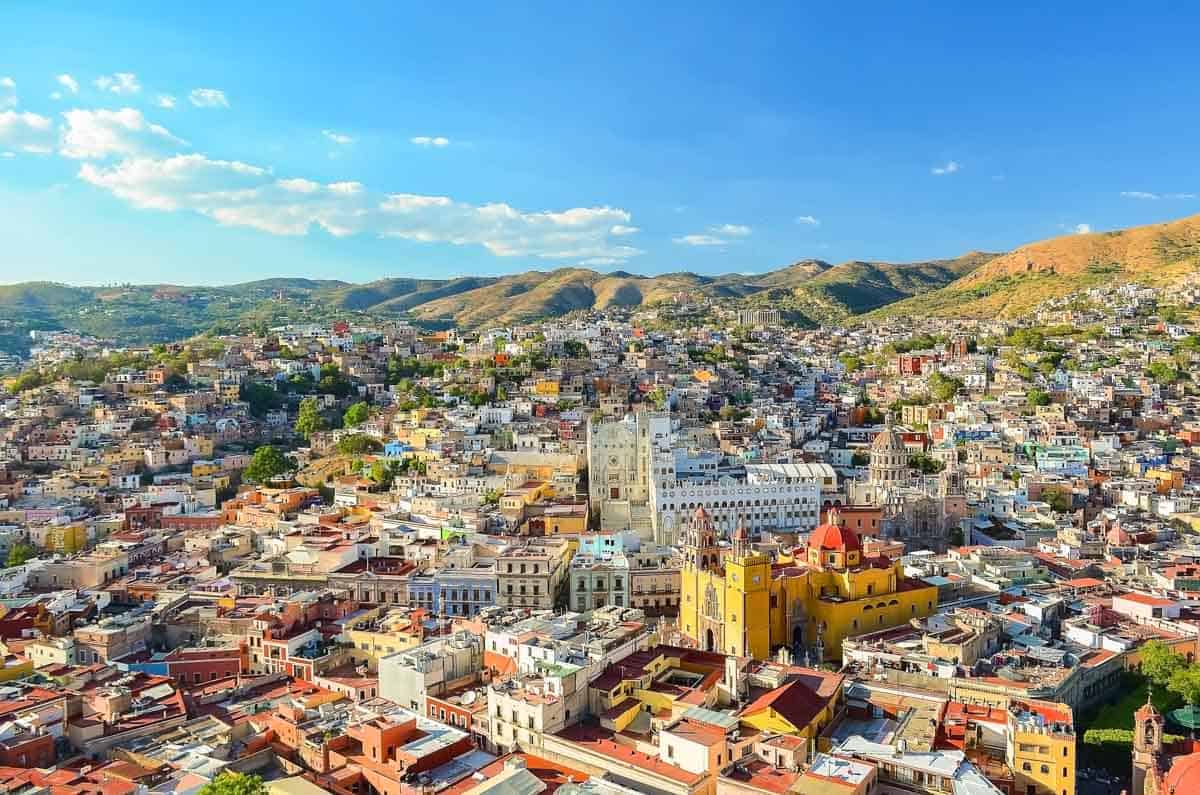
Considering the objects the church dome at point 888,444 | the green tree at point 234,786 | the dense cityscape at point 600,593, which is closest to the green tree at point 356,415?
the dense cityscape at point 600,593

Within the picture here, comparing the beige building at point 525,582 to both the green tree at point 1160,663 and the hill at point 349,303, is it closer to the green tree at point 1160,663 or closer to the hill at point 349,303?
the green tree at point 1160,663

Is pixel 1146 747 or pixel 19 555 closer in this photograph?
pixel 1146 747

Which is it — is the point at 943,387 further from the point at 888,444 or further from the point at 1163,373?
the point at 888,444

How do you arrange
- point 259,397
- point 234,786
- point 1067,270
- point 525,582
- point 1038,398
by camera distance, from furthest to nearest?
point 1067,270, point 259,397, point 1038,398, point 525,582, point 234,786

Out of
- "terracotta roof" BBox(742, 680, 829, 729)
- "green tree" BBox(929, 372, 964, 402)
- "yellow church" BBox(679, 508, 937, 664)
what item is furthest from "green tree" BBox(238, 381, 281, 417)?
"terracotta roof" BBox(742, 680, 829, 729)

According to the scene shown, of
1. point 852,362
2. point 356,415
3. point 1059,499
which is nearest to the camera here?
point 1059,499

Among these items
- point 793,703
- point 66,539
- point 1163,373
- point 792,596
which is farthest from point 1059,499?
point 66,539

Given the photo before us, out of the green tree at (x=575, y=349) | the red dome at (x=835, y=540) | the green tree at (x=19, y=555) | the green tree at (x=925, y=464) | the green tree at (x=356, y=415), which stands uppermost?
the green tree at (x=575, y=349)
